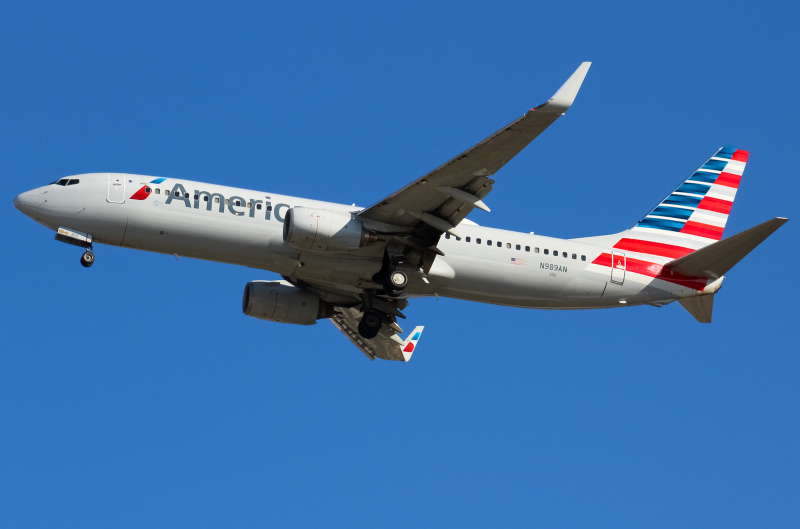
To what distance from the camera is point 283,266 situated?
3756cm

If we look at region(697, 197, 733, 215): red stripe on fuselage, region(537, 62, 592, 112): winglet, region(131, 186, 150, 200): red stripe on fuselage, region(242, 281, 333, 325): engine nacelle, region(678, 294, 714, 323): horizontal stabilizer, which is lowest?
region(242, 281, 333, 325): engine nacelle

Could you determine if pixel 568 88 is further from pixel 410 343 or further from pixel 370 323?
pixel 410 343

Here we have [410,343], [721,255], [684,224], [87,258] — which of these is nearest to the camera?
[87,258]

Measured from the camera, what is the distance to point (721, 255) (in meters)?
39.1

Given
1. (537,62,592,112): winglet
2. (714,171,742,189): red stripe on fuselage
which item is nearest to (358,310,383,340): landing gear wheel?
(537,62,592,112): winglet

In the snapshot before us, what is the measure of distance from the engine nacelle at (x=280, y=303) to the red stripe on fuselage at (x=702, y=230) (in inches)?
609

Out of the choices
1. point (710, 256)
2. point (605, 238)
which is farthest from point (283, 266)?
point (710, 256)

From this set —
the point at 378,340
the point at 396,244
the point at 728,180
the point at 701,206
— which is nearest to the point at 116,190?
the point at 396,244

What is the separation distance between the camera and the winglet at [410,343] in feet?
152

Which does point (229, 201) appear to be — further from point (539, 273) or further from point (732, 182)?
point (732, 182)

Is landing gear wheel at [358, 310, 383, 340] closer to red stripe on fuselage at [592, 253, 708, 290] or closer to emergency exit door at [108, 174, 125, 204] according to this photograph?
red stripe on fuselage at [592, 253, 708, 290]

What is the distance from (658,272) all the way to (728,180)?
723 centimetres

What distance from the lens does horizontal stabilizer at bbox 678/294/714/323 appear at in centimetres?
4059

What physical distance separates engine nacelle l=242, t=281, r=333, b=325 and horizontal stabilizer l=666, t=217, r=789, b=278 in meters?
14.2
